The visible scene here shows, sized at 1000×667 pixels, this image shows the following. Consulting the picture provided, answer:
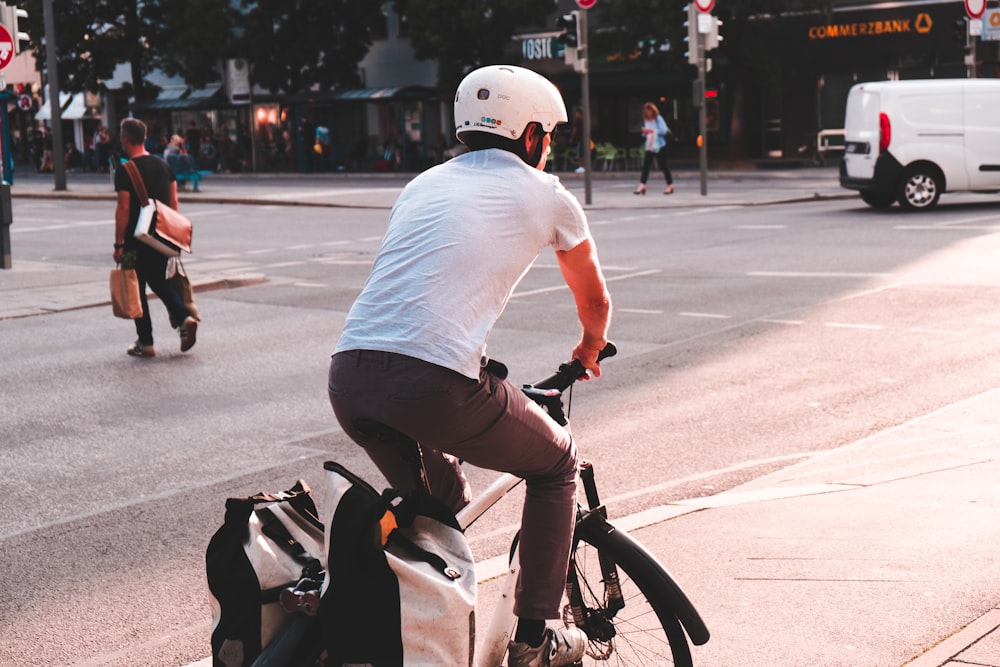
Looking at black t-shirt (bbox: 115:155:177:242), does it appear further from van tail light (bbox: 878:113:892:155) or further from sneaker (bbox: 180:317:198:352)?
van tail light (bbox: 878:113:892:155)

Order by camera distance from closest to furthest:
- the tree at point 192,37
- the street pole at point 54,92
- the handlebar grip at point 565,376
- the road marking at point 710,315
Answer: the handlebar grip at point 565,376, the road marking at point 710,315, the street pole at point 54,92, the tree at point 192,37

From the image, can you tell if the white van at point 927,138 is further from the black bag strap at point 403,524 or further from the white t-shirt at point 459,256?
the black bag strap at point 403,524

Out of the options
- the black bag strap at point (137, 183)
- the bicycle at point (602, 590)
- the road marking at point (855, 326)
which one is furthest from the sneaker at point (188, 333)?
the bicycle at point (602, 590)

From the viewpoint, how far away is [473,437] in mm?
3291

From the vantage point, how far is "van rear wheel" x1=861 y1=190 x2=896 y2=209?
21344 mm

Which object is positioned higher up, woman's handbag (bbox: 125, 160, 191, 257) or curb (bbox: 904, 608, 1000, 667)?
woman's handbag (bbox: 125, 160, 191, 257)

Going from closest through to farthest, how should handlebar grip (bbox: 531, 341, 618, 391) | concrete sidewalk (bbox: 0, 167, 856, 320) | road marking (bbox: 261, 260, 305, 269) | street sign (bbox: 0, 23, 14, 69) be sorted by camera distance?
handlebar grip (bbox: 531, 341, 618, 391) → concrete sidewalk (bbox: 0, 167, 856, 320) → street sign (bbox: 0, 23, 14, 69) → road marking (bbox: 261, 260, 305, 269)

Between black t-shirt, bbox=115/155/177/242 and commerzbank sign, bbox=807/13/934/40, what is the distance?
3188cm

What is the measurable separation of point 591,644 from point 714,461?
3081mm

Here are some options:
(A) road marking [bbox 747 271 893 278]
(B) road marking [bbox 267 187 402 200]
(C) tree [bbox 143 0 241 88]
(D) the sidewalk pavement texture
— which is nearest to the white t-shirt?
(D) the sidewalk pavement texture

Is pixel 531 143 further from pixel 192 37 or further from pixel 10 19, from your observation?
pixel 192 37

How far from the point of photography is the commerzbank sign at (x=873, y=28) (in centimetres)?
3853

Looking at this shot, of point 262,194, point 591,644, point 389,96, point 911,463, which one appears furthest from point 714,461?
point 389,96

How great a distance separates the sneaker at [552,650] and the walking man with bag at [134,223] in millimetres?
7282
